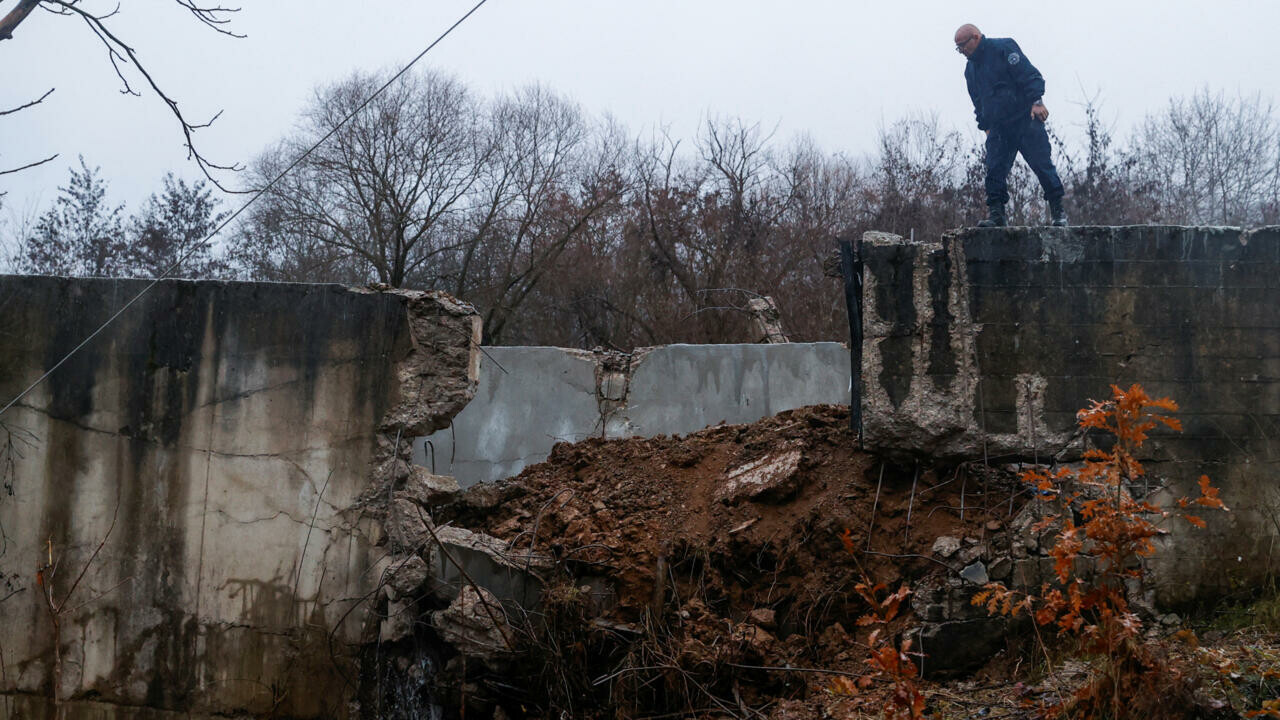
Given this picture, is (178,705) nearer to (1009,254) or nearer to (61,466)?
(61,466)

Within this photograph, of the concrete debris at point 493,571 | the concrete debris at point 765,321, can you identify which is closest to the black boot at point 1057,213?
the concrete debris at point 493,571

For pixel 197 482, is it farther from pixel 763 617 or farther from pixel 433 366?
pixel 763 617

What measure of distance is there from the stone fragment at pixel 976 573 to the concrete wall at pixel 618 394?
447 centimetres

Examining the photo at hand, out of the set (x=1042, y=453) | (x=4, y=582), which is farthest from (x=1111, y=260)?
(x=4, y=582)

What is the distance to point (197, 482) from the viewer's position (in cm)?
496

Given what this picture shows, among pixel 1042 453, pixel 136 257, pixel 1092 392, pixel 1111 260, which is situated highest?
pixel 136 257

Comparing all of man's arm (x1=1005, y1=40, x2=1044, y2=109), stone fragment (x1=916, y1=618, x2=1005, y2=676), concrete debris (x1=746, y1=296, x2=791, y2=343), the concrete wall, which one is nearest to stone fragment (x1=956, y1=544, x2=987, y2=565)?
stone fragment (x1=916, y1=618, x2=1005, y2=676)

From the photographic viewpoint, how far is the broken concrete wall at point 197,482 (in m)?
4.86

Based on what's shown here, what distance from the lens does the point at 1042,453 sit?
4879mm

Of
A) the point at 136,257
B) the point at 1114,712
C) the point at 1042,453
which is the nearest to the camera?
the point at 1114,712

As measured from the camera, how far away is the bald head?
5.86 meters

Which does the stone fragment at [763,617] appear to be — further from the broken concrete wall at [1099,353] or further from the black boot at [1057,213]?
the black boot at [1057,213]

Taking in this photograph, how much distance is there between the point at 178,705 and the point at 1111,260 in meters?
5.11

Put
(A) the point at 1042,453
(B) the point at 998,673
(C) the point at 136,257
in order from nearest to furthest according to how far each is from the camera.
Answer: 1. (B) the point at 998,673
2. (A) the point at 1042,453
3. (C) the point at 136,257
